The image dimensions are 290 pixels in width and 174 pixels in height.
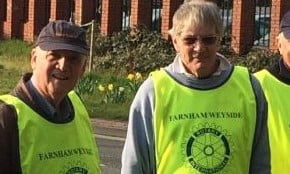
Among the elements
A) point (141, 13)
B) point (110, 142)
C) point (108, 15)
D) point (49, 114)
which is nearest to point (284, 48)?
point (49, 114)

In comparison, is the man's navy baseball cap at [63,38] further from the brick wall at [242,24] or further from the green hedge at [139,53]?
the brick wall at [242,24]

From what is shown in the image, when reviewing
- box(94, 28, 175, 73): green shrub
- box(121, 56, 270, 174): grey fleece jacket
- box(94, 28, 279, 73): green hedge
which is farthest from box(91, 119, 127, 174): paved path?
box(121, 56, 270, 174): grey fleece jacket

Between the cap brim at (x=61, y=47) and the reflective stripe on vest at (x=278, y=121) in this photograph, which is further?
the reflective stripe on vest at (x=278, y=121)

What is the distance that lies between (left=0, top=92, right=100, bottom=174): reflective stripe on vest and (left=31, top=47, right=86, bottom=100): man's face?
0.40 feet

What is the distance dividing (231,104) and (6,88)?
53.3 ft

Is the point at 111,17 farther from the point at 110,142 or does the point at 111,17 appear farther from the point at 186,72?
the point at 186,72

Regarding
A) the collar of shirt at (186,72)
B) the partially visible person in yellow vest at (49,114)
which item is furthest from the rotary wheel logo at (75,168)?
the collar of shirt at (186,72)

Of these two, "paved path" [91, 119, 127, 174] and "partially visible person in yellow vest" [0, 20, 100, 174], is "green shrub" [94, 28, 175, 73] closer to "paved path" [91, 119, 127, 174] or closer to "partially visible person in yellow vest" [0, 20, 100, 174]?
"paved path" [91, 119, 127, 174]

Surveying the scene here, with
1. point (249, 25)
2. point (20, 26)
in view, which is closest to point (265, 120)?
point (249, 25)

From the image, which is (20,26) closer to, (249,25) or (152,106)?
(249,25)

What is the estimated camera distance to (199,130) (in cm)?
414

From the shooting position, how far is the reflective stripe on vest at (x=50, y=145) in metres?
3.81

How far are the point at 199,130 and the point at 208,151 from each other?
0.11m

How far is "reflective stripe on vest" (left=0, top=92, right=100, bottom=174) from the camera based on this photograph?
3807mm
